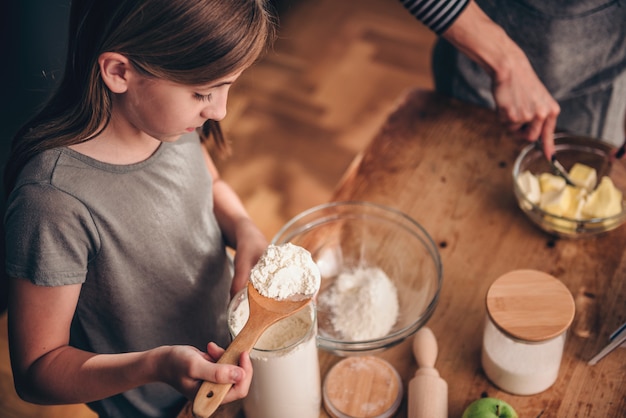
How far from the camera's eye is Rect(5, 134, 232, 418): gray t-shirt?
0.88 m

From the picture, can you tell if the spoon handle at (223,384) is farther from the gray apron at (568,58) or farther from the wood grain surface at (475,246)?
the gray apron at (568,58)

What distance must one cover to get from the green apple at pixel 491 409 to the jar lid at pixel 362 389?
0.39 feet

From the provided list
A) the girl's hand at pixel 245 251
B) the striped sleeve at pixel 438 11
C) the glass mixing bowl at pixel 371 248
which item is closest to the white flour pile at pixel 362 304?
the glass mixing bowl at pixel 371 248

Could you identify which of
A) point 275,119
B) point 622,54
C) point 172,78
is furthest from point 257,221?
point 172,78

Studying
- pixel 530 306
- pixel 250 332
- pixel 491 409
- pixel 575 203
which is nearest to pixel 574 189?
pixel 575 203

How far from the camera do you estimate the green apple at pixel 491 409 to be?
0.88 metres

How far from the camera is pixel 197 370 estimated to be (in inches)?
30.4

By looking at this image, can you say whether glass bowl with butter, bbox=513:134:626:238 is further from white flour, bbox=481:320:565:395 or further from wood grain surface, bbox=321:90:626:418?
white flour, bbox=481:320:565:395

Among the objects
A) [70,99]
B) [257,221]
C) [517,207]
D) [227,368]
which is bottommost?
[257,221]

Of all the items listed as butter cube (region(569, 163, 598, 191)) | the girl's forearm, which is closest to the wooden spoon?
the girl's forearm

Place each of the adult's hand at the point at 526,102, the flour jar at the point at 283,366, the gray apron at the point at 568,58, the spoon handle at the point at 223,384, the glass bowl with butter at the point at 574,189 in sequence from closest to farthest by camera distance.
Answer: the spoon handle at the point at 223,384, the flour jar at the point at 283,366, the glass bowl with butter at the point at 574,189, the adult's hand at the point at 526,102, the gray apron at the point at 568,58

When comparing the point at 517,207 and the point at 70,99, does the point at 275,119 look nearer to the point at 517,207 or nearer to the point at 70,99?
the point at 517,207

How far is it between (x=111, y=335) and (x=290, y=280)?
16.7 inches

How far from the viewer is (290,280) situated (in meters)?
0.84
